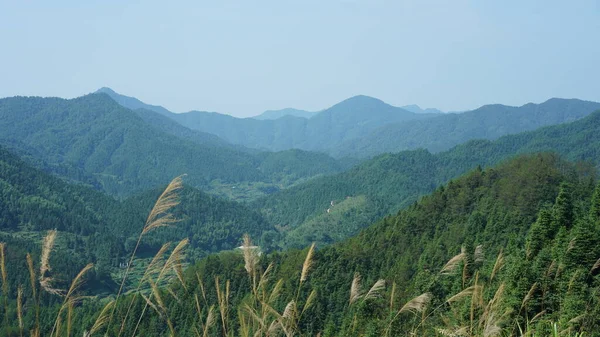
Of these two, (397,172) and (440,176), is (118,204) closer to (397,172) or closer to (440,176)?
(397,172)

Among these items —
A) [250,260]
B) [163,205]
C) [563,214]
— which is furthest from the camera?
[563,214]

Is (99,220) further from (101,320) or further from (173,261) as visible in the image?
(173,261)

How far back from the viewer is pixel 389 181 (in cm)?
15375

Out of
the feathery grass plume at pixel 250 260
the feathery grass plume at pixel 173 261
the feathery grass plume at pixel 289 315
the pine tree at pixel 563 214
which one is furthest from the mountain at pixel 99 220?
the feathery grass plume at pixel 289 315

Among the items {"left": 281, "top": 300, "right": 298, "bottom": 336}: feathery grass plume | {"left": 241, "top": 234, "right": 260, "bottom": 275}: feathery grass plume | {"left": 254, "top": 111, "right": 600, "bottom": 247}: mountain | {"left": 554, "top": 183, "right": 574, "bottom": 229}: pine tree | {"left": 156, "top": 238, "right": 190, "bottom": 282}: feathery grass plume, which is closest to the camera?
{"left": 156, "top": 238, "right": 190, "bottom": 282}: feathery grass plume

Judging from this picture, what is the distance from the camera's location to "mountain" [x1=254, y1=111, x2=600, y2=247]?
127 metres

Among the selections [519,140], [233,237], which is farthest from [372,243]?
[519,140]

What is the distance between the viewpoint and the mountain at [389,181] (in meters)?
127

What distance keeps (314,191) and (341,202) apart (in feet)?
59.4

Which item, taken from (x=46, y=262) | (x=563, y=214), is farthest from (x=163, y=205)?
(x=563, y=214)

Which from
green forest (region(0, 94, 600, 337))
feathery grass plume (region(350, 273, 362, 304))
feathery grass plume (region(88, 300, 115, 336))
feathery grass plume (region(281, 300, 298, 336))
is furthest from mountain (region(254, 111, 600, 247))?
feathery grass plume (region(88, 300, 115, 336))

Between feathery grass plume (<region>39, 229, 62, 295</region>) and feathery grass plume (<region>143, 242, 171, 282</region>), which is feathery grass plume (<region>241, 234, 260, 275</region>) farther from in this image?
feathery grass plume (<region>39, 229, 62, 295</region>)

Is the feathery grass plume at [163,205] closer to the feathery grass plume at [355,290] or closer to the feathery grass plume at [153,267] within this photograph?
the feathery grass plume at [153,267]

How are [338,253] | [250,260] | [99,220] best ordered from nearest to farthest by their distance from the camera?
[250,260]
[338,253]
[99,220]
